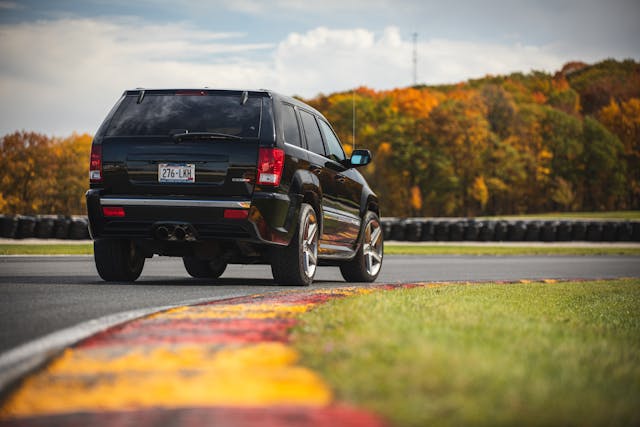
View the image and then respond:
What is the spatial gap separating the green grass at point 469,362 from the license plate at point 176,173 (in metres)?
2.61

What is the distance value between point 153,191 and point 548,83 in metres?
119

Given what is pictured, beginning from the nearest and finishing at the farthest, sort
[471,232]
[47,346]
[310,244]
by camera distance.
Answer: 1. [47,346]
2. [310,244]
3. [471,232]

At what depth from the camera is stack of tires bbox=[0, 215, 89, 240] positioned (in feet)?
113

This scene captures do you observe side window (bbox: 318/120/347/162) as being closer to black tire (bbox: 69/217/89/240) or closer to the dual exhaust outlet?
the dual exhaust outlet

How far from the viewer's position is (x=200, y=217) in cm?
1008

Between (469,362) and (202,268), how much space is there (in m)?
9.18

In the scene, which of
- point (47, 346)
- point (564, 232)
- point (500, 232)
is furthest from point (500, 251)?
point (47, 346)

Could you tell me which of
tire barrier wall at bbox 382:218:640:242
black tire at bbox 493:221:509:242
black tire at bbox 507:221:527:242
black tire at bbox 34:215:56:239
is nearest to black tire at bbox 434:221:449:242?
tire barrier wall at bbox 382:218:640:242

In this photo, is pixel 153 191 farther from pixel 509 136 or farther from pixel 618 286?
pixel 509 136

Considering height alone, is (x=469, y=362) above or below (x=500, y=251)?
above

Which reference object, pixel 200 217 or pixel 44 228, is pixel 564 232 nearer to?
pixel 44 228

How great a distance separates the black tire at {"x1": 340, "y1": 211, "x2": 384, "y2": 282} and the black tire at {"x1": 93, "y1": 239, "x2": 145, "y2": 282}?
2946 mm

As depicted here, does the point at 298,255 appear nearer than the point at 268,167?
No

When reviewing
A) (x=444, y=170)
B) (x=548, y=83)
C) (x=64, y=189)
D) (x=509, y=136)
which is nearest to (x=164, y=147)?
(x=444, y=170)
